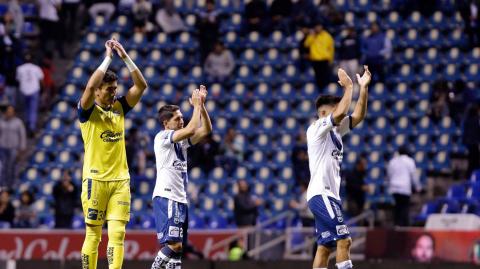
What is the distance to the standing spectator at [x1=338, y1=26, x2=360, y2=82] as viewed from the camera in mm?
26000

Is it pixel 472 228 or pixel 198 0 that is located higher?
pixel 198 0

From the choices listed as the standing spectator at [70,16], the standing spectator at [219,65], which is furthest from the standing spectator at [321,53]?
the standing spectator at [70,16]

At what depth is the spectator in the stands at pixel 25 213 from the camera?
2267 centimetres

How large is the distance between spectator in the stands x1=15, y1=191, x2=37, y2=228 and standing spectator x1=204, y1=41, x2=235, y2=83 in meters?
5.42

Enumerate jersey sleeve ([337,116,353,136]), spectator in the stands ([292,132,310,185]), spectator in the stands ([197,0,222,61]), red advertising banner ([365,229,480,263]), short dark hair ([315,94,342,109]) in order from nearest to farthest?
1. jersey sleeve ([337,116,353,136])
2. short dark hair ([315,94,342,109])
3. red advertising banner ([365,229,480,263])
4. spectator in the stands ([292,132,310,185])
5. spectator in the stands ([197,0,222,61])

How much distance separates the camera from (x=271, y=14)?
27.4 meters

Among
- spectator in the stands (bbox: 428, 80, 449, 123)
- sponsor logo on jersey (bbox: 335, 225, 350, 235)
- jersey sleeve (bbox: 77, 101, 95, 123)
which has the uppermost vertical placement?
spectator in the stands (bbox: 428, 80, 449, 123)

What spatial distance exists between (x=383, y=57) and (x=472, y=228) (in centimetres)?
660

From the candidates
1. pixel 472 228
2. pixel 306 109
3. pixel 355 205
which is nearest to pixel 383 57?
pixel 306 109

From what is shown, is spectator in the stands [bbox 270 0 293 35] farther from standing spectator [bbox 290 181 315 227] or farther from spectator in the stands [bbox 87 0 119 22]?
standing spectator [bbox 290 181 315 227]

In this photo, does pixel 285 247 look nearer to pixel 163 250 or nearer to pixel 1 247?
pixel 1 247

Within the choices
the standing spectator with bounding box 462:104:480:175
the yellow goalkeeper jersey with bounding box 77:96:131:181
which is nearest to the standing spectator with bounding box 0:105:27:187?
the standing spectator with bounding box 462:104:480:175

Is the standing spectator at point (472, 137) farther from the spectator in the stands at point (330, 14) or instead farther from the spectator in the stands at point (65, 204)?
the spectator in the stands at point (65, 204)

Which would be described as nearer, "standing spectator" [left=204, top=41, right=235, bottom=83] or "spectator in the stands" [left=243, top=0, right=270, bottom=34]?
"standing spectator" [left=204, top=41, right=235, bottom=83]
